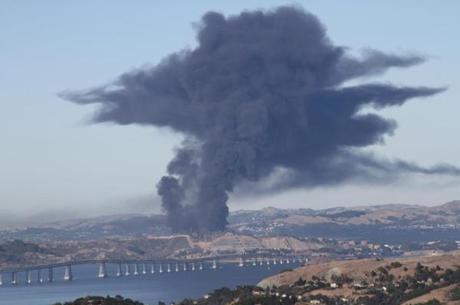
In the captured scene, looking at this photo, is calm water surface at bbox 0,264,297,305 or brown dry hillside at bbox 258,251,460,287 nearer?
brown dry hillside at bbox 258,251,460,287

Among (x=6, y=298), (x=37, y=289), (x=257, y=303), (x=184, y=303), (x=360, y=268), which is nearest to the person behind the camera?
(x=257, y=303)

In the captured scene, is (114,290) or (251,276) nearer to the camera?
(114,290)

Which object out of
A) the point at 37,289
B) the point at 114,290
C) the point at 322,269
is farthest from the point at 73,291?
the point at 322,269

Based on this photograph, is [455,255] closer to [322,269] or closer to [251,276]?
[322,269]

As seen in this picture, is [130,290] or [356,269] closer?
[356,269]

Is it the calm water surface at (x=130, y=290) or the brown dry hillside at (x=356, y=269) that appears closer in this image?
the brown dry hillside at (x=356, y=269)

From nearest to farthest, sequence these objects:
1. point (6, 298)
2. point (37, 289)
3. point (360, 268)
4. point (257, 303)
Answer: point (257, 303) → point (360, 268) → point (6, 298) → point (37, 289)

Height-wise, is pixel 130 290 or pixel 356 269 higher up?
pixel 130 290
